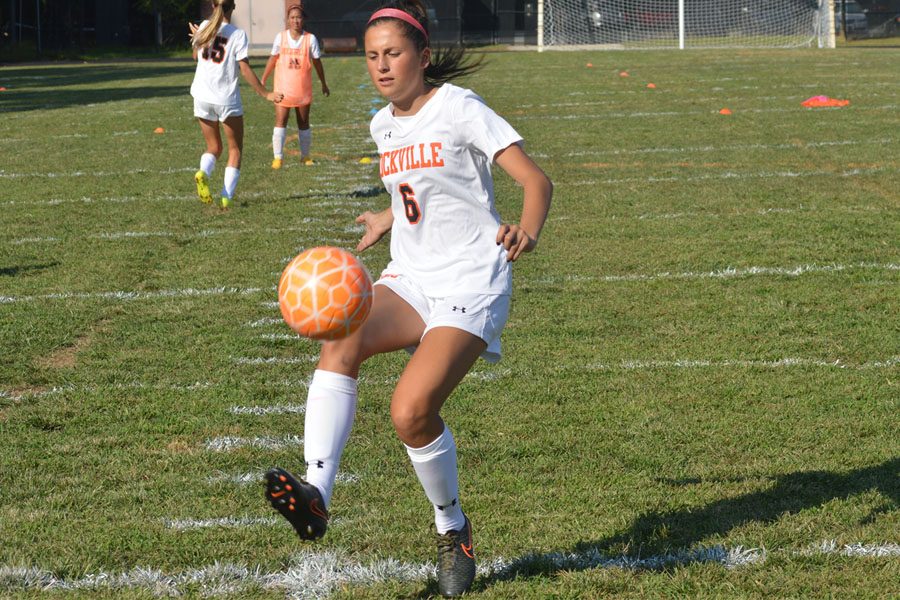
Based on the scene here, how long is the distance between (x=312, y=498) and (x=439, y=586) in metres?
0.56

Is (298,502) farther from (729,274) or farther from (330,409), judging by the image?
(729,274)

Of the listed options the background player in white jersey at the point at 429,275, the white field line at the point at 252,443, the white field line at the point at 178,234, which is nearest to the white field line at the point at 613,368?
the white field line at the point at 252,443

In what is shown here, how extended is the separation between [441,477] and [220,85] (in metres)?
8.58

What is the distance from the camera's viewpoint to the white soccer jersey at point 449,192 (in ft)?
13.3

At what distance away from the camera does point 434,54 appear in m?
4.86

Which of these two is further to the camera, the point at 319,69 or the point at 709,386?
the point at 319,69

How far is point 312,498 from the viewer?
12.1 feet

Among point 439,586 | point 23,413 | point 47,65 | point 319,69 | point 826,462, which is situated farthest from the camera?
point 47,65

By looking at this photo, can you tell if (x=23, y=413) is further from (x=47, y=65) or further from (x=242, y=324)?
(x=47, y=65)

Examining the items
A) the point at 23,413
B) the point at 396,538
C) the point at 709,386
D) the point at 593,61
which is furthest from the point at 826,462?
the point at 593,61

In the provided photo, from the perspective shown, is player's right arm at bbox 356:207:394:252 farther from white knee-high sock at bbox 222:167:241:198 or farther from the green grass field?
white knee-high sock at bbox 222:167:241:198

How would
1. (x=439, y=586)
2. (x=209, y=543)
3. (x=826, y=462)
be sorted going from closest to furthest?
(x=439, y=586) → (x=209, y=543) → (x=826, y=462)

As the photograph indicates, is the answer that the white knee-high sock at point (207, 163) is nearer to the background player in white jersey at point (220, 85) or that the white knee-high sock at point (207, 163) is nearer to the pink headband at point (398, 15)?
the background player in white jersey at point (220, 85)

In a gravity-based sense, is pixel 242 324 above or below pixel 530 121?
below
